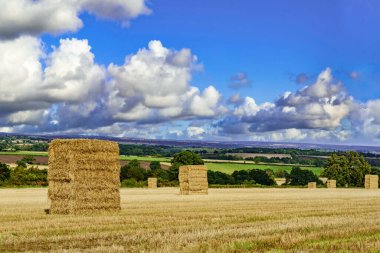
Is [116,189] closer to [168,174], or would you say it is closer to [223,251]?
[223,251]

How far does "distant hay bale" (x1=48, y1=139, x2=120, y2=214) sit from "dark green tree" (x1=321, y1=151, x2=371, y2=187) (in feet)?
221

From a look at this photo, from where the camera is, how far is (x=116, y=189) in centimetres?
2158

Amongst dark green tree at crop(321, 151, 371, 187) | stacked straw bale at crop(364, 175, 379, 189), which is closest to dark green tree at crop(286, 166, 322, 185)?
dark green tree at crop(321, 151, 371, 187)

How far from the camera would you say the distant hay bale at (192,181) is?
131 ft

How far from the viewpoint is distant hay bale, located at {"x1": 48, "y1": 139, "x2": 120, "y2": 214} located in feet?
66.8

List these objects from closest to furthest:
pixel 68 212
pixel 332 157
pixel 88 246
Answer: pixel 88 246 < pixel 68 212 < pixel 332 157

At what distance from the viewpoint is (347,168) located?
87062 millimetres

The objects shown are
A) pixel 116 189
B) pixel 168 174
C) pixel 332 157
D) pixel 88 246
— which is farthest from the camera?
pixel 332 157

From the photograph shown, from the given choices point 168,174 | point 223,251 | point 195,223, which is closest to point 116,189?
point 195,223

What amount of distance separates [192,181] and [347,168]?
173 feet

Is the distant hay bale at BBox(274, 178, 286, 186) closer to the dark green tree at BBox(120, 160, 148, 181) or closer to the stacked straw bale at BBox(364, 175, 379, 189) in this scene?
the dark green tree at BBox(120, 160, 148, 181)

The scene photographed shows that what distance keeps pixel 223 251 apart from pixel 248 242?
1205 mm

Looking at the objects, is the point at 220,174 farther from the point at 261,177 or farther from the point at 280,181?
the point at 280,181

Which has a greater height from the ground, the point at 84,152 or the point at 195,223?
the point at 84,152
